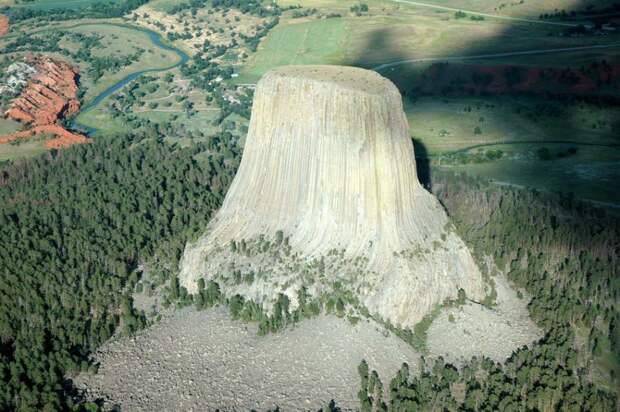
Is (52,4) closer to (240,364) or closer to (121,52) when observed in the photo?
(121,52)

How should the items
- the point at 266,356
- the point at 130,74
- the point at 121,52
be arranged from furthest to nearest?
1. the point at 121,52
2. the point at 130,74
3. the point at 266,356

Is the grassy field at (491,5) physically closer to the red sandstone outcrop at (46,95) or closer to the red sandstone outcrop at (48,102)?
the red sandstone outcrop at (46,95)

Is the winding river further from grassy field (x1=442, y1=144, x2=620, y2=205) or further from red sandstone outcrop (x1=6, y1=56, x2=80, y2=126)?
grassy field (x1=442, y1=144, x2=620, y2=205)

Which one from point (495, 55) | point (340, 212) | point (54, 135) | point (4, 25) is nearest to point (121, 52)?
point (4, 25)

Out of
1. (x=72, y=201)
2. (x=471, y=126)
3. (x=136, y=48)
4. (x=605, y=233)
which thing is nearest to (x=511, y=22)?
(x=471, y=126)

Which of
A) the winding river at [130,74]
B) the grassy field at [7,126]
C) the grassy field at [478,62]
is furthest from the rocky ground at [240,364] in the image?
the winding river at [130,74]

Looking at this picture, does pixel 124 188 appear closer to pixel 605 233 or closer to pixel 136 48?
pixel 605 233
